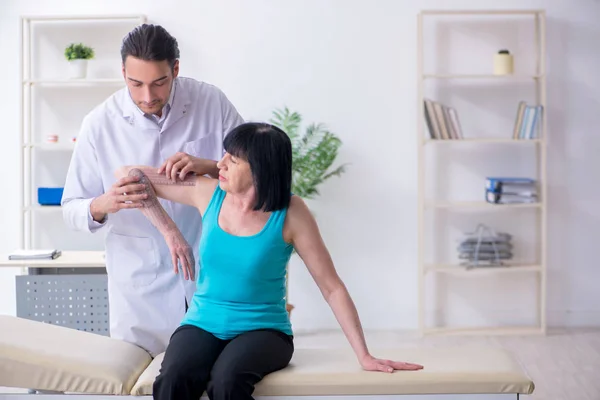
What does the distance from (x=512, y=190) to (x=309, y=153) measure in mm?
1194

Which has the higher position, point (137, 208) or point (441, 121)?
point (441, 121)

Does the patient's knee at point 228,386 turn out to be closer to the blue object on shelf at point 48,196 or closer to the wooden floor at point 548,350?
the wooden floor at point 548,350

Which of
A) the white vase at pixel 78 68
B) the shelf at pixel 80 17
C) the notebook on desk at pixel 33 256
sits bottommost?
the notebook on desk at pixel 33 256

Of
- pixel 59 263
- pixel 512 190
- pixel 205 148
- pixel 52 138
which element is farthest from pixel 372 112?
pixel 205 148

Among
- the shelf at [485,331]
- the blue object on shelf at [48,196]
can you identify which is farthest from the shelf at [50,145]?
the shelf at [485,331]

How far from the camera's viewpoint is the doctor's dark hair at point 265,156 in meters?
2.10

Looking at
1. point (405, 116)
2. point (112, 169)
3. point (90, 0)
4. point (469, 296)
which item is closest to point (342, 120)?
point (405, 116)

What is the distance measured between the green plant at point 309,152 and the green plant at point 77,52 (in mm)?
1116

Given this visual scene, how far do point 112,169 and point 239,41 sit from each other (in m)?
2.64

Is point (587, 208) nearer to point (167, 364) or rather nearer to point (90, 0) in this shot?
point (90, 0)

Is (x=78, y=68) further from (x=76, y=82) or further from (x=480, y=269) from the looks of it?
(x=480, y=269)

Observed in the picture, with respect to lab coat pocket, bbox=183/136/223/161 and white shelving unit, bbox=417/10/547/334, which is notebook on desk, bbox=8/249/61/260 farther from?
lab coat pocket, bbox=183/136/223/161

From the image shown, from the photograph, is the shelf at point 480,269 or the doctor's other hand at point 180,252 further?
the shelf at point 480,269

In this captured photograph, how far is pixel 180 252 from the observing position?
7.34ft
